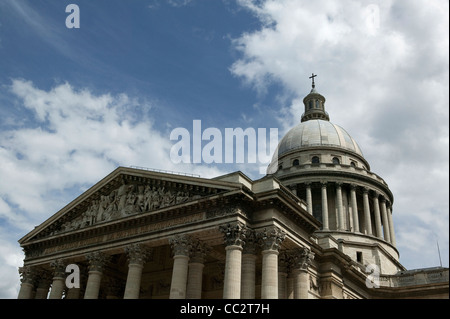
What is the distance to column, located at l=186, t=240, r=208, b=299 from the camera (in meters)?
31.2

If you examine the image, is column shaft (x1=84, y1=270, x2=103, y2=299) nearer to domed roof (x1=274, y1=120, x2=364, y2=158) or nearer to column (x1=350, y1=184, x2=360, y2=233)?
column (x1=350, y1=184, x2=360, y2=233)

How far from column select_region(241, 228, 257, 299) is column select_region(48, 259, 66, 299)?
686 inches

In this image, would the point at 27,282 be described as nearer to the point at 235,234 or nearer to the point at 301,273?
the point at 235,234

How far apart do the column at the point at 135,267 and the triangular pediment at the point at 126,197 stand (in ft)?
8.90

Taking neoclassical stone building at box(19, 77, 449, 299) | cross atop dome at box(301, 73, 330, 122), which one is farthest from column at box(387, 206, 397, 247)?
cross atop dome at box(301, 73, 330, 122)

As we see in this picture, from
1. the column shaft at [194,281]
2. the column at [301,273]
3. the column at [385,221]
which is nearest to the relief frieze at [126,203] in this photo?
the column shaft at [194,281]

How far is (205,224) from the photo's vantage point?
100 feet

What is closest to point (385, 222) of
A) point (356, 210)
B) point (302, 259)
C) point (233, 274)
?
point (356, 210)

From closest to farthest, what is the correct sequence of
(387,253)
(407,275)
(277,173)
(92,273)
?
1. (92,273)
2. (407,275)
3. (387,253)
4. (277,173)

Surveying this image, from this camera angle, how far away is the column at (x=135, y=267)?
3180cm

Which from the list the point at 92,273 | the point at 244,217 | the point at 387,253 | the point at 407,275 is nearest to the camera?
the point at 244,217

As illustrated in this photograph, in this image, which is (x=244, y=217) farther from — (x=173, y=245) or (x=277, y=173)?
(x=277, y=173)
